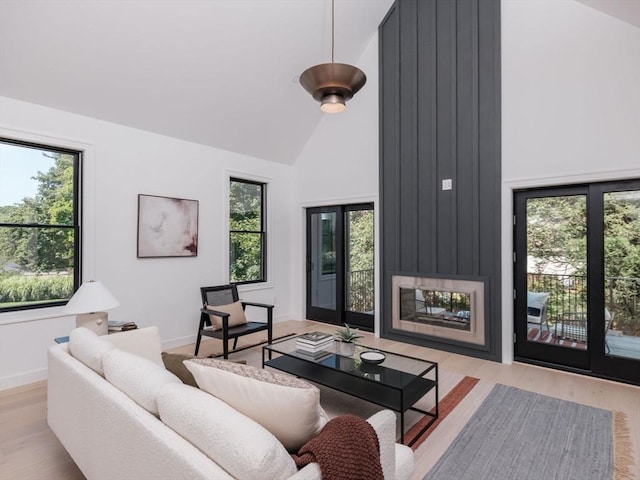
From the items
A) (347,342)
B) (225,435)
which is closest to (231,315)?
(347,342)

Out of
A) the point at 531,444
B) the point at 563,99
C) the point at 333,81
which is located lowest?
the point at 531,444

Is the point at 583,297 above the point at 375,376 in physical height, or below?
above

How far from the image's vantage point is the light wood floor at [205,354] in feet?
7.02

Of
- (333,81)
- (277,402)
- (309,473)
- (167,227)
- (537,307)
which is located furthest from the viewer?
(167,227)

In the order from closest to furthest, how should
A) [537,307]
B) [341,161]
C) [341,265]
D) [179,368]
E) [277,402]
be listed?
1. [277,402]
2. [179,368]
3. [537,307]
4. [341,161]
5. [341,265]

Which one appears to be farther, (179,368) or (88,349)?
(88,349)

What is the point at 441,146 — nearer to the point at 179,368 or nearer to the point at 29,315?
the point at 179,368

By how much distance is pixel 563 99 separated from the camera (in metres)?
3.54

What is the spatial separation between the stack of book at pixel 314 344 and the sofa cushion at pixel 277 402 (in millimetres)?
1613

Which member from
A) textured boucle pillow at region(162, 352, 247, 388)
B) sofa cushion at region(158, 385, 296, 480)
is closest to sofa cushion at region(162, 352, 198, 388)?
textured boucle pillow at region(162, 352, 247, 388)

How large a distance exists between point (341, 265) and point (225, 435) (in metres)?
4.48

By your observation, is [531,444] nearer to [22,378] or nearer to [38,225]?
[22,378]

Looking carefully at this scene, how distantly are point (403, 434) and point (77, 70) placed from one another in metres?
4.08

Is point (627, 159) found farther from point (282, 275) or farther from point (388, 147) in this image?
point (282, 275)
